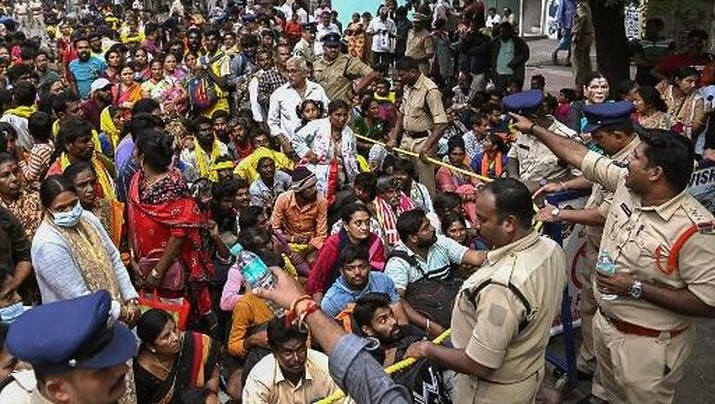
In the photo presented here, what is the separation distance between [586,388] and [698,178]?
2027 millimetres

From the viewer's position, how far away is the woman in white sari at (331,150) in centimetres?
712

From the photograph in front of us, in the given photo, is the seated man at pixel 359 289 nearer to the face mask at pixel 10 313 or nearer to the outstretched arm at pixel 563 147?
the outstretched arm at pixel 563 147

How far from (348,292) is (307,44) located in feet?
29.7

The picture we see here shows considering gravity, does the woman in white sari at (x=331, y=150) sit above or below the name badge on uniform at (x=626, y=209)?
below

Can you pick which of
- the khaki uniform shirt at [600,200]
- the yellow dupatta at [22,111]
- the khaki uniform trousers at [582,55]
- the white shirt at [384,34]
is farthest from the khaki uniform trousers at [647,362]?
the white shirt at [384,34]

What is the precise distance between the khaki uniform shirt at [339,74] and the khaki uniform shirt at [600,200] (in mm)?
5140

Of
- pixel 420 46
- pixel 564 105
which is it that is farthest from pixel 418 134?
pixel 420 46

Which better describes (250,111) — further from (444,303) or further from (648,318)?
(648,318)

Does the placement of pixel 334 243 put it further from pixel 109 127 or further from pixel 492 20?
pixel 492 20

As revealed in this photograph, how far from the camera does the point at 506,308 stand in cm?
314

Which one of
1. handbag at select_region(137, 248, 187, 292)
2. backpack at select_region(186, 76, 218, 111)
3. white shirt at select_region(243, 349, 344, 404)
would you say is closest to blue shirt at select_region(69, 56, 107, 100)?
backpack at select_region(186, 76, 218, 111)

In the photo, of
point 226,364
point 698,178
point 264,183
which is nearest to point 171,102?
point 264,183

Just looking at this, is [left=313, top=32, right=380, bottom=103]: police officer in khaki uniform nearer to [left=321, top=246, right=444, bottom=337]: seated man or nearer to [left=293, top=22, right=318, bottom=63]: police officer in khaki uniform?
[left=293, top=22, right=318, bottom=63]: police officer in khaki uniform

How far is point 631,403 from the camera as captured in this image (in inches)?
158
